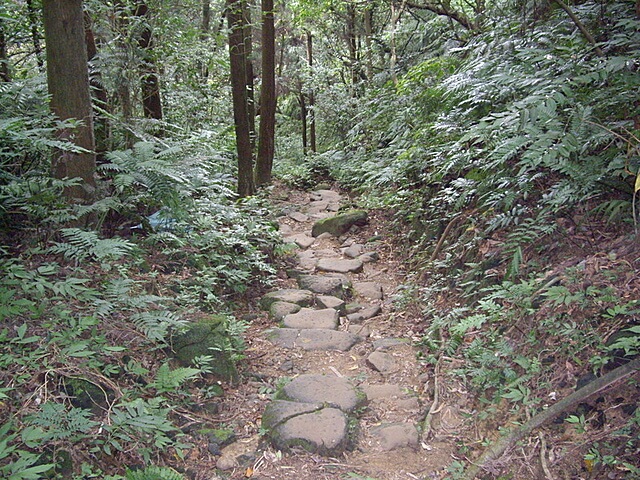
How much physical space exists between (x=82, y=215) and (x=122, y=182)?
0.45m

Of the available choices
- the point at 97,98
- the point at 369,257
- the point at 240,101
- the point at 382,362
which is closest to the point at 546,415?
the point at 382,362

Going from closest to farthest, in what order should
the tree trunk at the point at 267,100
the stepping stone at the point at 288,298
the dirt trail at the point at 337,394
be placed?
the dirt trail at the point at 337,394
the stepping stone at the point at 288,298
the tree trunk at the point at 267,100

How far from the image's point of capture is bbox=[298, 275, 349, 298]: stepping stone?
6.48 m

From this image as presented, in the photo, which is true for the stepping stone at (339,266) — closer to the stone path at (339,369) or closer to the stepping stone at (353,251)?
the stone path at (339,369)

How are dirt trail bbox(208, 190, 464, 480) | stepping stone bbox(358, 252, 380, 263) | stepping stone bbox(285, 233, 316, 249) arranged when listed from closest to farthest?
dirt trail bbox(208, 190, 464, 480)
stepping stone bbox(358, 252, 380, 263)
stepping stone bbox(285, 233, 316, 249)

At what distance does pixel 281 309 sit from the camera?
18.8 feet

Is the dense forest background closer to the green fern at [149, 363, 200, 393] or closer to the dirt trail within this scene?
the green fern at [149, 363, 200, 393]

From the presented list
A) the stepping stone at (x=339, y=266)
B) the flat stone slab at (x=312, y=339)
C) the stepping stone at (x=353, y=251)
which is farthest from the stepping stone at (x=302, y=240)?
the flat stone slab at (x=312, y=339)

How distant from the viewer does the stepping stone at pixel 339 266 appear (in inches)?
296

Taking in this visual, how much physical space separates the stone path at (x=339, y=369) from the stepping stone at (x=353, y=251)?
0.02m

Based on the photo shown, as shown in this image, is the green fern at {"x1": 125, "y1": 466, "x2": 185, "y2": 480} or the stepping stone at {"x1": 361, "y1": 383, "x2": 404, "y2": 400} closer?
the green fern at {"x1": 125, "y1": 466, "x2": 185, "y2": 480}

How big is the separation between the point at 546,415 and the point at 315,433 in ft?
4.80

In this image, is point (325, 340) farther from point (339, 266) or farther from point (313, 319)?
point (339, 266)

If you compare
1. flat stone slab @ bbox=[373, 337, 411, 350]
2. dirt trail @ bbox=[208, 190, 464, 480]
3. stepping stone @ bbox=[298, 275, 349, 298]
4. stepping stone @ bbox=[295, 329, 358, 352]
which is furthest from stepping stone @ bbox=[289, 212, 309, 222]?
flat stone slab @ bbox=[373, 337, 411, 350]
